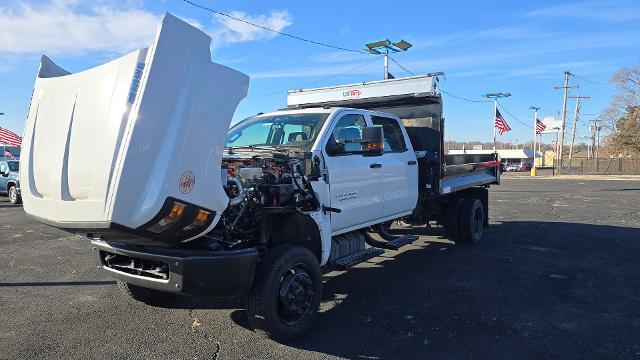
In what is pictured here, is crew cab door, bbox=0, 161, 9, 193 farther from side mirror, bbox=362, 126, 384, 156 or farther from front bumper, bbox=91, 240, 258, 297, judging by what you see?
side mirror, bbox=362, 126, 384, 156

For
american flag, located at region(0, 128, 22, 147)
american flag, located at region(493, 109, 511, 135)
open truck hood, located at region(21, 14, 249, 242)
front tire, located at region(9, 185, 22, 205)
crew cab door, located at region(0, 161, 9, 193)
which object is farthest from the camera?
american flag, located at region(493, 109, 511, 135)

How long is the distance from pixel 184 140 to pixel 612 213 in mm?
13699

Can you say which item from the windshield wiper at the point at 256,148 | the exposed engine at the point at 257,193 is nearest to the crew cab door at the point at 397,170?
the windshield wiper at the point at 256,148

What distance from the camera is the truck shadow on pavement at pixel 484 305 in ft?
14.1

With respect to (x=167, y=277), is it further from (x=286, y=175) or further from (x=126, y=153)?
(x=286, y=175)

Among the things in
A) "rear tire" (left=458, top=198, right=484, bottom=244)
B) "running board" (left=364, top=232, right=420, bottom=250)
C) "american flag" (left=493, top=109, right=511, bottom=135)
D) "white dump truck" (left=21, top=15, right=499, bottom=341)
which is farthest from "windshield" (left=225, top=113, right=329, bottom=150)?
"american flag" (left=493, top=109, right=511, bottom=135)

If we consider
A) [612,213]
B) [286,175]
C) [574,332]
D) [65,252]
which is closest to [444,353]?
[574,332]

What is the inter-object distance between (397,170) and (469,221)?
2807 millimetres

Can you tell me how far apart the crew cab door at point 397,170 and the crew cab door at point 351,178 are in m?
0.20

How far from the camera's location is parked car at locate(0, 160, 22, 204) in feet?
59.4

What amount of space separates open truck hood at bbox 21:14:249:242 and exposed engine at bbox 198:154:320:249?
1.19 feet

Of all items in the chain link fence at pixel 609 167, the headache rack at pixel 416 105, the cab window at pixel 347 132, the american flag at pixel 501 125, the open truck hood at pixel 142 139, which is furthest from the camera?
the chain link fence at pixel 609 167

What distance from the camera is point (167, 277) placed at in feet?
12.6

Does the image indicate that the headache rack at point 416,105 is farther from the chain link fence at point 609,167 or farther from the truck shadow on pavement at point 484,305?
the chain link fence at point 609,167
